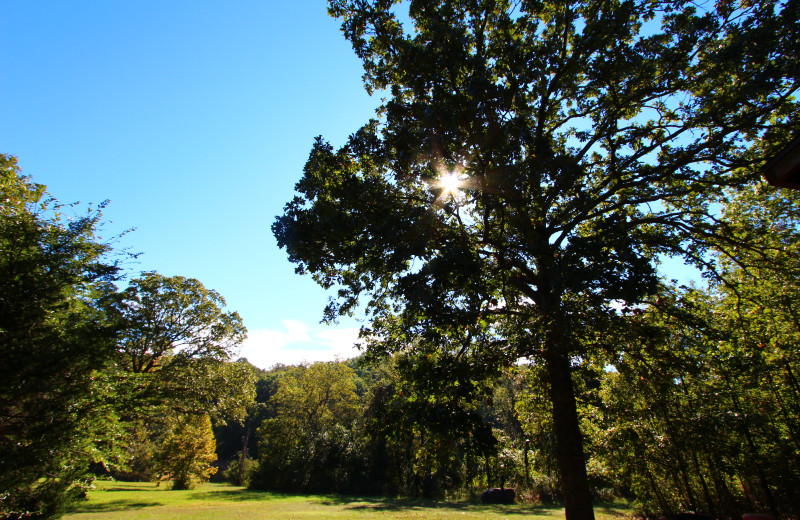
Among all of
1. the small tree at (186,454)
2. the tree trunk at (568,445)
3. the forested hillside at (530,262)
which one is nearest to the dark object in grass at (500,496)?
the forested hillside at (530,262)

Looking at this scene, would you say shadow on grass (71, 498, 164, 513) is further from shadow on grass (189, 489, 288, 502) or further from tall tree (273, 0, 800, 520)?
tall tree (273, 0, 800, 520)

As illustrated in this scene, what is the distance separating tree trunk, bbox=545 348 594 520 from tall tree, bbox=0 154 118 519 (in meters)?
15.1

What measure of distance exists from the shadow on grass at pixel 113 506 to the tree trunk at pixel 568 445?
2587 centimetres

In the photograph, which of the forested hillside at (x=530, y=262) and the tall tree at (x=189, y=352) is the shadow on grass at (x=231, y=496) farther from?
the forested hillside at (x=530, y=262)

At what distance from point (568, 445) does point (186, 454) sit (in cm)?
4199

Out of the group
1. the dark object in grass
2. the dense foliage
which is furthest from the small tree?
the dark object in grass

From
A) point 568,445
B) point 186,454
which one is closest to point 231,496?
point 186,454

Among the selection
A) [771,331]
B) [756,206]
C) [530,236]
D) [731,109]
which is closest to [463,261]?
[530,236]

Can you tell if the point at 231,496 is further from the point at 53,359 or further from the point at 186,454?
the point at 53,359

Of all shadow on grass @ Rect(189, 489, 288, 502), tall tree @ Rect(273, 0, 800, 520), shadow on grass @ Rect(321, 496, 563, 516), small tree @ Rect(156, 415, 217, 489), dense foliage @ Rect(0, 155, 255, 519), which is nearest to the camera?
tall tree @ Rect(273, 0, 800, 520)

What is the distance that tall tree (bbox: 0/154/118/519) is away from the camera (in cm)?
1080

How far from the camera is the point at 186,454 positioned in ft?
121

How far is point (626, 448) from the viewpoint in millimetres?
12875

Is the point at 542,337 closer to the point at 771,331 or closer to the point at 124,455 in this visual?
the point at 771,331
